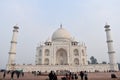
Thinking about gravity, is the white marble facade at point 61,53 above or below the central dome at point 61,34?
below

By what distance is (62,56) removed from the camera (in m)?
37.2

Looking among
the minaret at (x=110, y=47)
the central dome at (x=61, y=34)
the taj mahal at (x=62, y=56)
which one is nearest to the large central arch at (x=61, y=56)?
the taj mahal at (x=62, y=56)

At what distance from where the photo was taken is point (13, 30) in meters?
33.0

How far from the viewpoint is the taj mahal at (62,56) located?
30344mm

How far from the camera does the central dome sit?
127ft

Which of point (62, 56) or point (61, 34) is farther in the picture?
point (61, 34)

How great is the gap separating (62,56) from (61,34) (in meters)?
5.49

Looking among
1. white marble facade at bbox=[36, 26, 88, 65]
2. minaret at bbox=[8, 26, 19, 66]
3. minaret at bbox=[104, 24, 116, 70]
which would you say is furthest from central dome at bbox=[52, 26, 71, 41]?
minaret at bbox=[8, 26, 19, 66]

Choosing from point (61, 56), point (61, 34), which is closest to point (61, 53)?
point (61, 56)

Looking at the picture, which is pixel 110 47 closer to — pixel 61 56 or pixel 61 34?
pixel 61 56

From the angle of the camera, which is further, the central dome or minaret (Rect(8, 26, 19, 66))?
the central dome

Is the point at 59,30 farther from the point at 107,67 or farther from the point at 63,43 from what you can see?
the point at 107,67

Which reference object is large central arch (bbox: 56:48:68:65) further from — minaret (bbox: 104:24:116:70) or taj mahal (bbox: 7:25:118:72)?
minaret (bbox: 104:24:116:70)

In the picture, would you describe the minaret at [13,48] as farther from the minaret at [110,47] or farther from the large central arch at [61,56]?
the minaret at [110,47]
